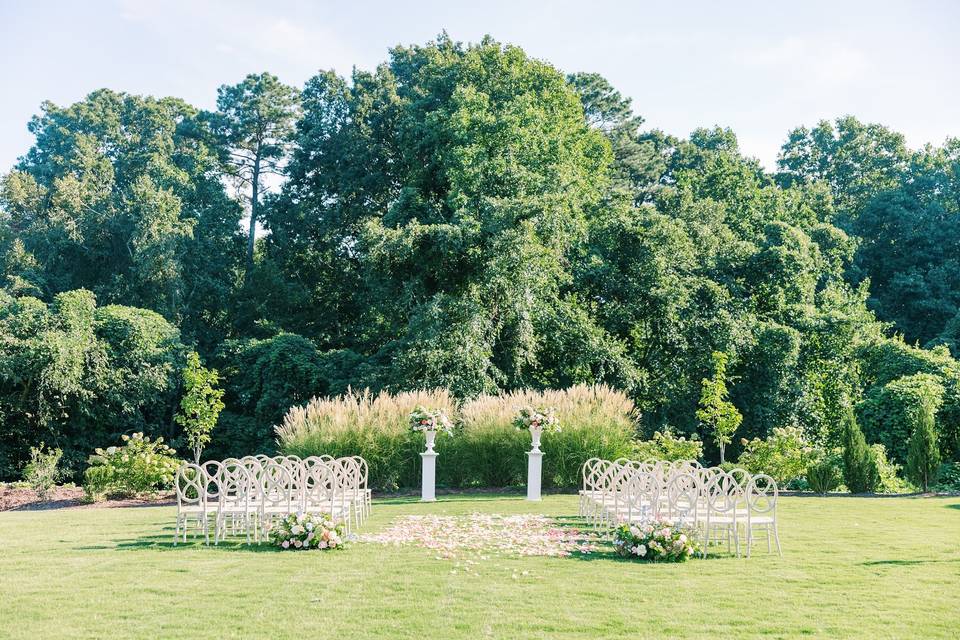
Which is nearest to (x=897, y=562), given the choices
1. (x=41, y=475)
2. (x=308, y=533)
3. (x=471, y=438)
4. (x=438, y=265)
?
(x=308, y=533)

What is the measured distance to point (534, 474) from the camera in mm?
12414

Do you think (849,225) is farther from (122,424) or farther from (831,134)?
(122,424)

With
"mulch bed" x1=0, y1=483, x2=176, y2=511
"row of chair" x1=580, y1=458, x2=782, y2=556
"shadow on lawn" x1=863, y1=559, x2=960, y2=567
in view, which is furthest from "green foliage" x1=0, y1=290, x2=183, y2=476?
"shadow on lawn" x1=863, y1=559, x2=960, y2=567

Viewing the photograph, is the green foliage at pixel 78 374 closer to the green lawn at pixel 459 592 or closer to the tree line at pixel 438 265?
the tree line at pixel 438 265

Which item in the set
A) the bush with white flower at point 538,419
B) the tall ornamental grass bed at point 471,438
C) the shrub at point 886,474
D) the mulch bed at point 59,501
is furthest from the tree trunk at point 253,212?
the shrub at point 886,474

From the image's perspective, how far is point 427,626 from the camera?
189 inches

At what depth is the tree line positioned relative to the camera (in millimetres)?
19844

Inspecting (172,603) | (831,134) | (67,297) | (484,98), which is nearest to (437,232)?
(484,98)

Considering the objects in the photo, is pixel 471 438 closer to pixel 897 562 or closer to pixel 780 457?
pixel 780 457

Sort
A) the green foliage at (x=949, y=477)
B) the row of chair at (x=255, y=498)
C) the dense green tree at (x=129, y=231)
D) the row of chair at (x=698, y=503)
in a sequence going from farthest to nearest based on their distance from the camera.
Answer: the dense green tree at (x=129, y=231)
the green foliage at (x=949, y=477)
the row of chair at (x=255, y=498)
the row of chair at (x=698, y=503)

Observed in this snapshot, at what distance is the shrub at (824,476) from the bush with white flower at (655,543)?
23.5 ft

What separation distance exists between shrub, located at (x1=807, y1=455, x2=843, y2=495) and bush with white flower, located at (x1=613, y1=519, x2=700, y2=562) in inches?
283

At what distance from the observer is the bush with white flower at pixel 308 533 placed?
7.47 m

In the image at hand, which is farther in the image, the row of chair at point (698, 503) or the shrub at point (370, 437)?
the shrub at point (370, 437)
